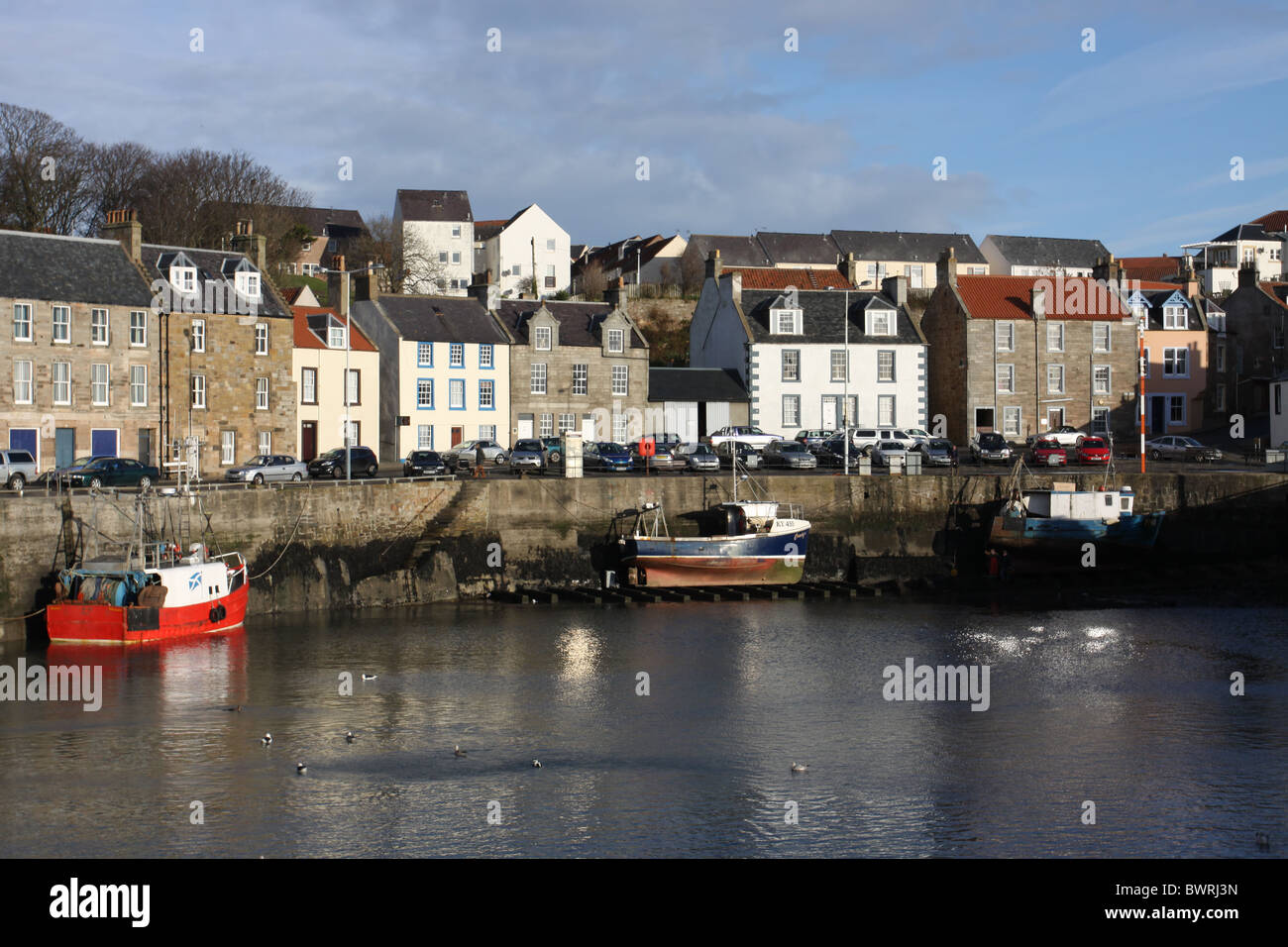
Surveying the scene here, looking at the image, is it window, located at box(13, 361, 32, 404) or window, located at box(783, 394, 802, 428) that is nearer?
window, located at box(13, 361, 32, 404)

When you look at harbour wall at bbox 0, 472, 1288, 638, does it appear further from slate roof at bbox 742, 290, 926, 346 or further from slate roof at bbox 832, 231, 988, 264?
slate roof at bbox 832, 231, 988, 264

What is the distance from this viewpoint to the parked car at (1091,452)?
5791 cm

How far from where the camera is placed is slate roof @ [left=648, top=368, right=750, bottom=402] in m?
67.2

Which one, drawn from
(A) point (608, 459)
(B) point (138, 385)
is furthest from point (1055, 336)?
(B) point (138, 385)

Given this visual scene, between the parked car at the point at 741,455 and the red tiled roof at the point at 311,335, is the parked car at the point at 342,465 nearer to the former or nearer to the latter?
the red tiled roof at the point at 311,335

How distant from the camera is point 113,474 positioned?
4375 cm

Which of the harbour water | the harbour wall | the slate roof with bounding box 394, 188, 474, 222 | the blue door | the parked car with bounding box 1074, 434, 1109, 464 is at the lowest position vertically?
the harbour water

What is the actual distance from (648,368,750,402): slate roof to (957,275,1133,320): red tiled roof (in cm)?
1256

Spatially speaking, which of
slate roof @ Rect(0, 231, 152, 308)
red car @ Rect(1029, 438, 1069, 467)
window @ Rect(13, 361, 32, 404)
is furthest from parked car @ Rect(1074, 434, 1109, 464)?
window @ Rect(13, 361, 32, 404)

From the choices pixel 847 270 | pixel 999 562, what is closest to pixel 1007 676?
pixel 999 562

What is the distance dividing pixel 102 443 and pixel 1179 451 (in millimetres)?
44489

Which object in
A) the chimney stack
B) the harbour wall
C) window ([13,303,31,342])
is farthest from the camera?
the chimney stack

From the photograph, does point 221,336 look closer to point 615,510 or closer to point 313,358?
point 313,358
